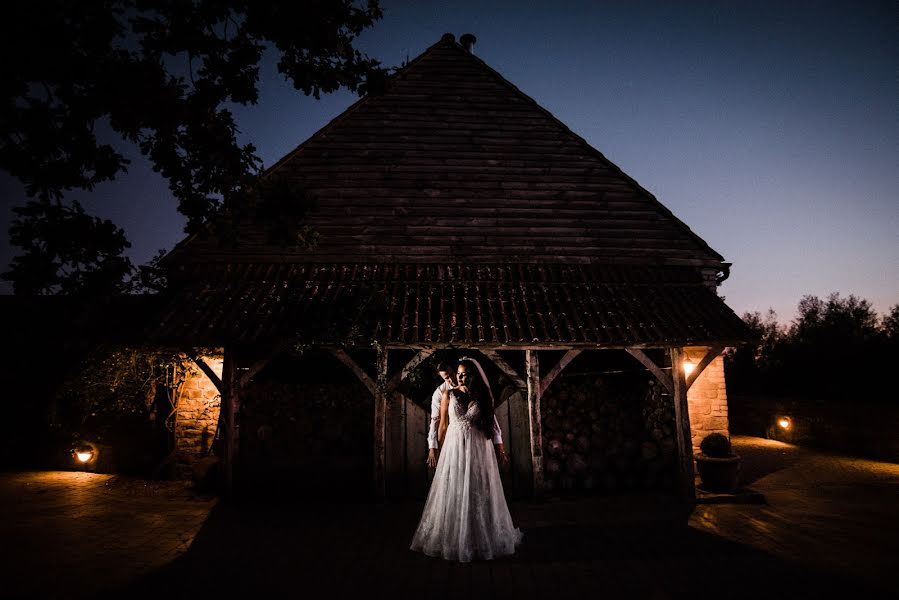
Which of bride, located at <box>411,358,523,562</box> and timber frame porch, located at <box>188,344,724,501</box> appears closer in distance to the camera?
bride, located at <box>411,358,523,562</box>

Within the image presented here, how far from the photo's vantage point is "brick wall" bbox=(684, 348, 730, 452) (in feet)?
24.6

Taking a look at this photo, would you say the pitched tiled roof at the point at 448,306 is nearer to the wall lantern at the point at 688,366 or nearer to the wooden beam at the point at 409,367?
the wooden beam at the point at 409,367

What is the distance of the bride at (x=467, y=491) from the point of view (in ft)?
14.0

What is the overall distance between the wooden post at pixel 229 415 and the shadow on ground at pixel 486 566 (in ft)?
2.72

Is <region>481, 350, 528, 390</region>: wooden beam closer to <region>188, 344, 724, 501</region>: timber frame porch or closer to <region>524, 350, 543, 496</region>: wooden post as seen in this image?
<region>188, 344, 724, 501</region>: timber frame porch

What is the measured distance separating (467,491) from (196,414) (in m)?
6.26

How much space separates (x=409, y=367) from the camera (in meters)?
6.52

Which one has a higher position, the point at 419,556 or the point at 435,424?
the point at 435,424

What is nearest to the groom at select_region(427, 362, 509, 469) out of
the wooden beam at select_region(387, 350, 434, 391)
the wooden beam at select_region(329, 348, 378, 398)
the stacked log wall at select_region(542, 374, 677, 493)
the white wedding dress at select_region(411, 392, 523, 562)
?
the white wedding dress at select_region(411, 392, 523, 562)

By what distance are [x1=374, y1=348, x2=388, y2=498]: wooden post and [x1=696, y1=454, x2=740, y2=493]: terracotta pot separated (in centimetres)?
527

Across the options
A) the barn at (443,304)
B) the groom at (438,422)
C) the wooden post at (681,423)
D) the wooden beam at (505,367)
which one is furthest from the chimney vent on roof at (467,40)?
the groom at (438,422)

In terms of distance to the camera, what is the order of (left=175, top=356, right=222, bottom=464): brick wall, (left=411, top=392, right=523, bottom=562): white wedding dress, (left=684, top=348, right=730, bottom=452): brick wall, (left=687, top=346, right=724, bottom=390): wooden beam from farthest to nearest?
(left=175, top=356, right=222, bottom=464): brick wall, (left=684, top=348, right=730, bottom=452): brick wall, (left=687, top=346, right=724, bottom=390): wooden beam, (left=411, top=392, right=523, bottom=562): white wedding dress

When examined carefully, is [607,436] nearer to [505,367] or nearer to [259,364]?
[505,367]

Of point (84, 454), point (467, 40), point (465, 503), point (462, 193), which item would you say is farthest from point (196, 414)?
point (467, 40)
